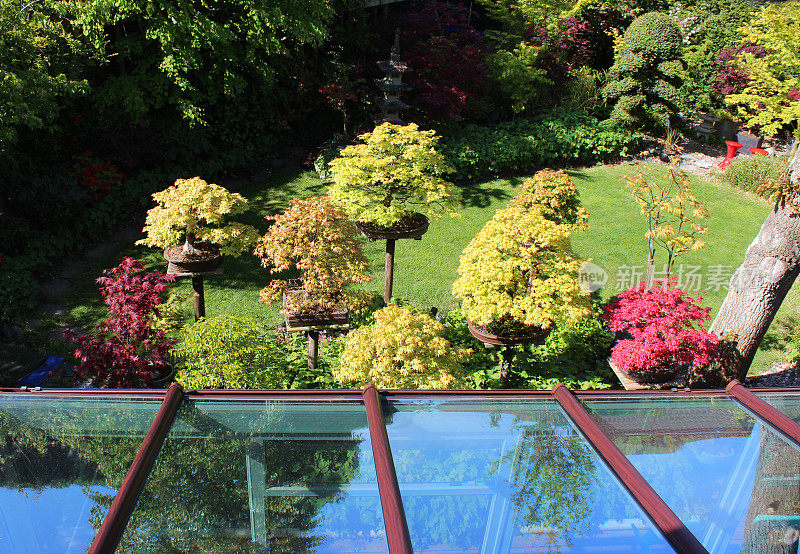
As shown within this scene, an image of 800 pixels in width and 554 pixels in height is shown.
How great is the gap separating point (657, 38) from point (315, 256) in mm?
10784

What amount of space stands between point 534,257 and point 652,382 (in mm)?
1854

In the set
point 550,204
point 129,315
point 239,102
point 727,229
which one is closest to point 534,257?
point 550,204

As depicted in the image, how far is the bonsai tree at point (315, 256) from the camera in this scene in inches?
219

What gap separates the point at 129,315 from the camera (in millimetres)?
5668

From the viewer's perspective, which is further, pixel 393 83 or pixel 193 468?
pixel 393 83

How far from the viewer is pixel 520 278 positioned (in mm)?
5848

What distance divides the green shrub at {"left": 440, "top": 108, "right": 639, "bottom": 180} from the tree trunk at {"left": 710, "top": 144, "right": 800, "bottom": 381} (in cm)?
623

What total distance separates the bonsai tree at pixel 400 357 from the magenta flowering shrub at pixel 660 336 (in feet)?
6.82

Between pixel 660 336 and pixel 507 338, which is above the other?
pixel 660 336

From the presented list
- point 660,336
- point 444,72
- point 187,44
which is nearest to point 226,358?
point 660,336

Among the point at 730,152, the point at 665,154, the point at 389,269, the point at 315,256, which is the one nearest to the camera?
the point at 315,256

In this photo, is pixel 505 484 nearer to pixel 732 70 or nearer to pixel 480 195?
pixel 480 195

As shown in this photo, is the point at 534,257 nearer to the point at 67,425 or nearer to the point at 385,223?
the point at 385,223

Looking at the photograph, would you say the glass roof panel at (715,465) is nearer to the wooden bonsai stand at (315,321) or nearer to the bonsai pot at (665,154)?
the wooden bonsai stand at (315,321)
